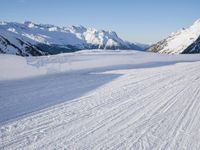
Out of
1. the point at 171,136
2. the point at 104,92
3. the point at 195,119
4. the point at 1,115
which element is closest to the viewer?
the point at 171,136

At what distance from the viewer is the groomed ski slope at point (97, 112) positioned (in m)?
7.14

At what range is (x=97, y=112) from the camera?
9469 mm

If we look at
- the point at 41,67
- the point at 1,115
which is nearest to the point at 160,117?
the point at 1,115

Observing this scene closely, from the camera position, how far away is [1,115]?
866cm

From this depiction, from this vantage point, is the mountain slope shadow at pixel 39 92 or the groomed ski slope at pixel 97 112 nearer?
the groomed ski slope at pixel 97 112

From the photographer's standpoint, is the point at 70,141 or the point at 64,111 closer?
the point at 70,141

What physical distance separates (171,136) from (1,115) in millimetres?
4142

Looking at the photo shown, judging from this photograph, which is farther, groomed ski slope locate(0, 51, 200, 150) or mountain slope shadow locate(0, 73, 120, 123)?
mountain slope shadow locate(0, 73, 120, 123)

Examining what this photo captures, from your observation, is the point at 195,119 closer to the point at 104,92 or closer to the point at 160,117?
the point at 160,117

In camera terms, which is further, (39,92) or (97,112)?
(39,92)

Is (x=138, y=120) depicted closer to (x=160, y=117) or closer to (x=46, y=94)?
(x=160, y=117)

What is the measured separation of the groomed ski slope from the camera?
7.14 metres

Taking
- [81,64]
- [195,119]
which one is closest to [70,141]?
[195,119]

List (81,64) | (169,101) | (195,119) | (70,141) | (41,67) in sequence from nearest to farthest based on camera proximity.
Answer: (70,141) → (195,119) → (169,101) → (41,67) → (81,64)
